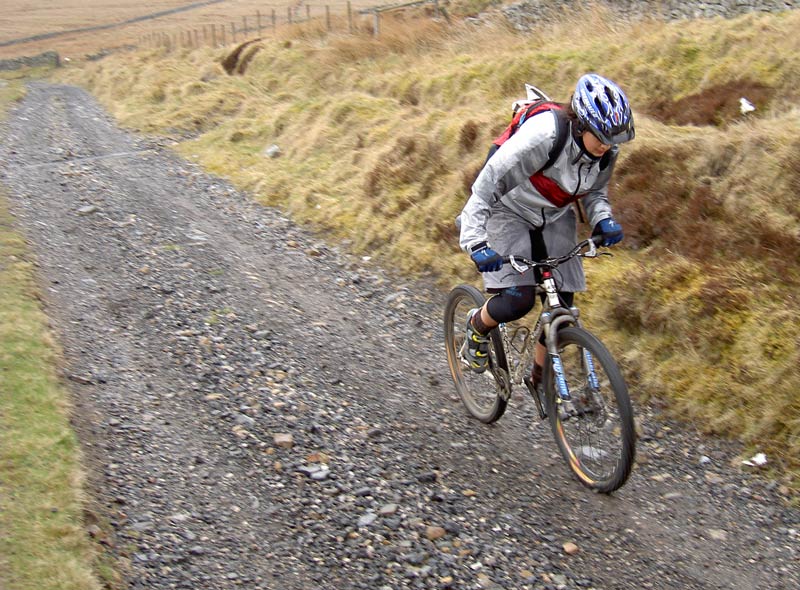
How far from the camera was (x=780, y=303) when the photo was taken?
241 inches

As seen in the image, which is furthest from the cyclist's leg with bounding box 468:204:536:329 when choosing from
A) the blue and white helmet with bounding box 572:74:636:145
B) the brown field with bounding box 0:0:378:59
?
the brown field with bounding box 0:0:378:59

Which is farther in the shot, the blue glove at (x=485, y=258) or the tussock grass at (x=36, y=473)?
the blue glove at (x=485, y=258)

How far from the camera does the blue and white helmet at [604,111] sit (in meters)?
4.38

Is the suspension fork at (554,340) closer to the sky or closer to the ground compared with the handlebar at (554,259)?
closer to the ground

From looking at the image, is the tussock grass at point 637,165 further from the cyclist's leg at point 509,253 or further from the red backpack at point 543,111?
the red backpack at point 543,111

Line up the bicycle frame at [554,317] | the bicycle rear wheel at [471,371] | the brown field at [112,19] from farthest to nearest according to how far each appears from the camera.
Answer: the brown field at [112,19] < the bicycle rear wheel at [471,371] < the bicycle frame at [554,317]

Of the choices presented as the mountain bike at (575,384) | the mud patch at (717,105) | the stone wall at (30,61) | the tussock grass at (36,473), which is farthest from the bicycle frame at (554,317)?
the stone wall at (30,61)

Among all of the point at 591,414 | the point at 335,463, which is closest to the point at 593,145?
the point at 591,414

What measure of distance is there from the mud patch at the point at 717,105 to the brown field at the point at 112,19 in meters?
48.2

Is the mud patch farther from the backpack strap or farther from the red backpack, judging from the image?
the backpack strap

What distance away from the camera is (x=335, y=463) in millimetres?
5285

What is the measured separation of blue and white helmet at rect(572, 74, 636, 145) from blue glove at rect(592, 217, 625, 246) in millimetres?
662

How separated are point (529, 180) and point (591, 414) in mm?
1489

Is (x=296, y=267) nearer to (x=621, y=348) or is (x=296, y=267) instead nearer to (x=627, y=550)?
(x=621, y=348)
